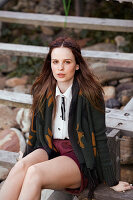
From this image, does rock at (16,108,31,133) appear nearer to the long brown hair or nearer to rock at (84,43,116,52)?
the long brown hair

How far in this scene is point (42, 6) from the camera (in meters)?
7.67

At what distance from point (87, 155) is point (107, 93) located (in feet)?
9.80

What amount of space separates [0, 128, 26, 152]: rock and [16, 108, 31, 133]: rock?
143 millimetres

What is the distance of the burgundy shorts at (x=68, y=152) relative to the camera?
2379mm

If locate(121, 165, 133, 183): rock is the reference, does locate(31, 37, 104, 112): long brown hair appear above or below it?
above

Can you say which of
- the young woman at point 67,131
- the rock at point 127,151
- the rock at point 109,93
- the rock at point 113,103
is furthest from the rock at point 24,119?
the young woman at point 67,131

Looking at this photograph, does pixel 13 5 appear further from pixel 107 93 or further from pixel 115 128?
pixel 115 128

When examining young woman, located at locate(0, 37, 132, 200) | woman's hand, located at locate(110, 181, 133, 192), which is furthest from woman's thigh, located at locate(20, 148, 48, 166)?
woman's hand, located at locate(110, 181, 133, 192)

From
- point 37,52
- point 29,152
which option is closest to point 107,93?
point 37,52

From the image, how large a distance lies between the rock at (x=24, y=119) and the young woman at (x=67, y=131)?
2085 millimetres

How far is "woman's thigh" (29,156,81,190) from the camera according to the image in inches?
86.6

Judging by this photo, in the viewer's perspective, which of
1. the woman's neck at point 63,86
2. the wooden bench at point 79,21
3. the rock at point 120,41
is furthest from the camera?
the rock at point 120,41

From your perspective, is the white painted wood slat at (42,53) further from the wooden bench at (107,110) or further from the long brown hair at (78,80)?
the long brown hair at (78,80)

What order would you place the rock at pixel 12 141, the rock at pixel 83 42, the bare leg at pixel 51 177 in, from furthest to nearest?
the rock at pixel 83 42 < the rock at pixel 12 141 < the bare leg at pixel 51 177
